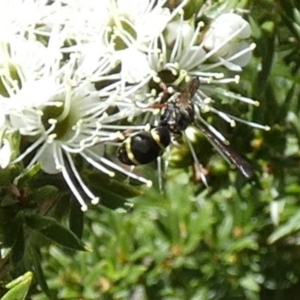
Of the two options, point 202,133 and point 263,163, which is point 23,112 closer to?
point 202,133

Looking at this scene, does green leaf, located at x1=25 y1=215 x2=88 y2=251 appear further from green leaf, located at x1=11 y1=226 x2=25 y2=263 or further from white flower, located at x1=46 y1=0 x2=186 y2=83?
white flower, located at x1=46 y1=0 x2=186 y2=83

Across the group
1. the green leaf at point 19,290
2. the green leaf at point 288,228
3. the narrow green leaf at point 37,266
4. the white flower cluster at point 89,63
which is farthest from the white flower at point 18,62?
the green leaf at point 288,228

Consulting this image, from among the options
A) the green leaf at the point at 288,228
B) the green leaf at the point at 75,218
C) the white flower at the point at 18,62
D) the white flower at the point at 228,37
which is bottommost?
the green leaf at the point at 288,228

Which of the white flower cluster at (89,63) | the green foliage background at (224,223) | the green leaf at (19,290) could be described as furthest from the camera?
the green foliage background at (224,223)

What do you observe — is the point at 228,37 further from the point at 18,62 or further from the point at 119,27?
the point at 18,62

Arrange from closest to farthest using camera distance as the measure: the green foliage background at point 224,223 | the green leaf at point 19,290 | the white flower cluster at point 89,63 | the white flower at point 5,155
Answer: the green leaf at point 19,290 → the white flower at point 5,155 → the white flower cluster at point 89,63 → the green foliage background at point 224,223

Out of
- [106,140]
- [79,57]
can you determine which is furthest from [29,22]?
[106,140]

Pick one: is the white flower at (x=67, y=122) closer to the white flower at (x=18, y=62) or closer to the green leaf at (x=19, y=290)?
the white flower at (x=18, y=62)
